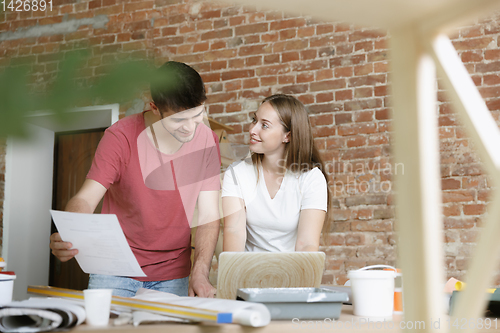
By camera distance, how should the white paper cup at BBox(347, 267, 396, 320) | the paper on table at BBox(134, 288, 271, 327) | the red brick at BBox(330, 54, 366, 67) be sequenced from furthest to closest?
the red brick at BBox(330, 54, 366, 67) < the white paper cup at BBox(347, 267, 396, 320) < the paper on table at BBox(134, 288, 271, 327)

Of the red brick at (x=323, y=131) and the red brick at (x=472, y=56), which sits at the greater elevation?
the red brick at (x=472, y=56)

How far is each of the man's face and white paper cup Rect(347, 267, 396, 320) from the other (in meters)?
0.81

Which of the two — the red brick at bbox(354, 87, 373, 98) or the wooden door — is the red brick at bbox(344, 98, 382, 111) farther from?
the wooden door

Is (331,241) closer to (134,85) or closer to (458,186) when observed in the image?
(458,186)

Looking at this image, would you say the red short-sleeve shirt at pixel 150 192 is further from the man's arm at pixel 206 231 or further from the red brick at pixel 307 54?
the red brick at pixel 307 54

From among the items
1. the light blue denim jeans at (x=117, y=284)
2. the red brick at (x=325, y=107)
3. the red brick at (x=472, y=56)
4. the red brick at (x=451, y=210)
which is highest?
the red brick at (x=472, y=56)

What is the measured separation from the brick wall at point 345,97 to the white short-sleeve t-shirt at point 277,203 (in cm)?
100

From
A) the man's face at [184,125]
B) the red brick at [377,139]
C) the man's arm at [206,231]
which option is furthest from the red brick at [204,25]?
the man's arm at [206,231]

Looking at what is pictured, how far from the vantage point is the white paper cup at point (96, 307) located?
74cm

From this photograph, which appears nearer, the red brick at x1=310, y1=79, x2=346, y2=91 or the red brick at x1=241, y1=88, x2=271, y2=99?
the red brick at x1=310, y1=79, x2=346, y2=91

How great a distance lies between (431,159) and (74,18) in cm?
20

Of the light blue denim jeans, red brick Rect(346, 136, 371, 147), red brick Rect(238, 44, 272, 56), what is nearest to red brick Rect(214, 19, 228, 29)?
red brick Rect(238, 44, 272, 56)

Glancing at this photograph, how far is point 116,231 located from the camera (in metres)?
1.00

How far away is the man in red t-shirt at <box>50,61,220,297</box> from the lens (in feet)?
4.89
